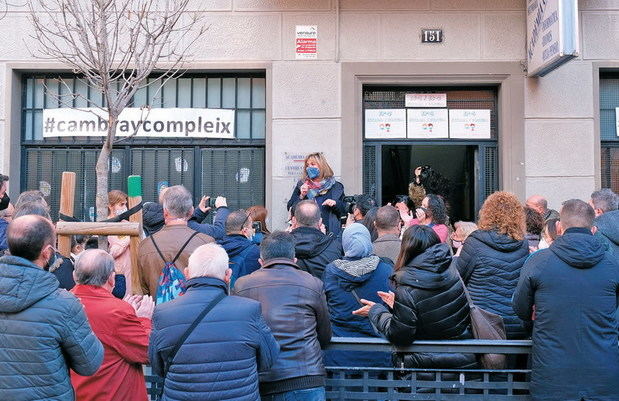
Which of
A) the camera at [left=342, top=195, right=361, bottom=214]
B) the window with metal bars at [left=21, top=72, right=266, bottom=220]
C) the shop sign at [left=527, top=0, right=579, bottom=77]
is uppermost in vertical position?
the shop sign at [left=527, top=0, right=579, bottom=77]

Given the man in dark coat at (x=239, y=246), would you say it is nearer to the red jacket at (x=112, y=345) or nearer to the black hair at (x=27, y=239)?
the red jacket at (x=112, y=345)

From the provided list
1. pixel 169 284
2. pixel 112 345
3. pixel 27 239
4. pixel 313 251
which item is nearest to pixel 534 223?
pixel 313 251

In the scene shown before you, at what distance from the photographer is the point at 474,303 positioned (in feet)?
16.5

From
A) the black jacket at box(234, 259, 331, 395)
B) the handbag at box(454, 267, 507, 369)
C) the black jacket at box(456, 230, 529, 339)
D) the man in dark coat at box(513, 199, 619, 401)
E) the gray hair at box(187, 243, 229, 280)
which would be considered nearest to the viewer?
the gray hair at box(187, 243, 229, 280)

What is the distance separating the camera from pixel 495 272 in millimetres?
5043

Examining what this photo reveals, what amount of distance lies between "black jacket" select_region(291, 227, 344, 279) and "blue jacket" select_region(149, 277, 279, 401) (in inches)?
73.3

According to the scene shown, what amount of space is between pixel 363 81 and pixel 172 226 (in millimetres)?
4987

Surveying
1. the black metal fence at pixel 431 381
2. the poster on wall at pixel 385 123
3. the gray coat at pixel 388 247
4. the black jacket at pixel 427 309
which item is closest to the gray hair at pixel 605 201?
the gray coat at pixel 388 247

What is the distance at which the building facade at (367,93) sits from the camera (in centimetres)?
934

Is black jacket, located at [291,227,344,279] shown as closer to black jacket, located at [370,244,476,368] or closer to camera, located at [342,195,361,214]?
black jacket, located at [370,244,476,368]

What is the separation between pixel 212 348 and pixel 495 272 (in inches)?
97.8

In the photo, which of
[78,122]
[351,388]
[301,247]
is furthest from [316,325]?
[78,122]

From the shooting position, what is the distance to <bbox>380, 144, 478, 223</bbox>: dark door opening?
32.3 feet

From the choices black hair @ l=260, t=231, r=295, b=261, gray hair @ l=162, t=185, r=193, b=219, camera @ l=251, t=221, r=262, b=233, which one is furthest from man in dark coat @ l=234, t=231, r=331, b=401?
camera @ l=251, t=221, r=262, b=233
